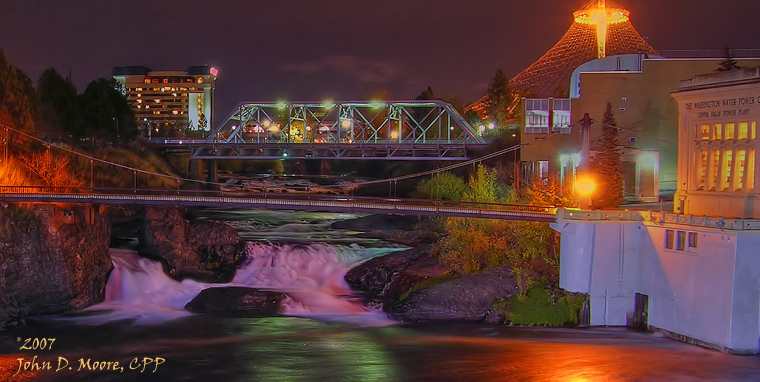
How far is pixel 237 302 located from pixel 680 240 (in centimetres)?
2435

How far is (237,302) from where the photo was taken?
4284 cm

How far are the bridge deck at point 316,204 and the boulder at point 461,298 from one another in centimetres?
367

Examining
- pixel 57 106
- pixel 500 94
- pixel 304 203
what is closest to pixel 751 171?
pixel 304 203

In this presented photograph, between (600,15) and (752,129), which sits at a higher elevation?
(600,15)

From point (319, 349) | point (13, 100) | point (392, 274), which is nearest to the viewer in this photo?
point (319, 349)

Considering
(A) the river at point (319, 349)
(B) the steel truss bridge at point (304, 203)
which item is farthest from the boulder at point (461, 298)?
(B) the steel truss bridge at point (304, 203)

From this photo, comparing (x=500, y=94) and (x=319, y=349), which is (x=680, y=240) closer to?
(x=319, y=349)

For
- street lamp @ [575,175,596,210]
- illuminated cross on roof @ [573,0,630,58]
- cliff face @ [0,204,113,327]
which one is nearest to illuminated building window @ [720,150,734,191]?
street lamp @ [575,175,596,210]

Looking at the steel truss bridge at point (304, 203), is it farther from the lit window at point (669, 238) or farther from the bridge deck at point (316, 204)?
the lit window at point (669, 238)

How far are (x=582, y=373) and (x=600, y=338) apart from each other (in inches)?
200

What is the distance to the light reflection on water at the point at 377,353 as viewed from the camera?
104 ft

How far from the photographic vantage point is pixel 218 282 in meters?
49.9

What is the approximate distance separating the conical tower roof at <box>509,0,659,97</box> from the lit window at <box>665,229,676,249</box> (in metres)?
61.9

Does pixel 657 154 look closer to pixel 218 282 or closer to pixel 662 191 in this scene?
pixel 662 191
